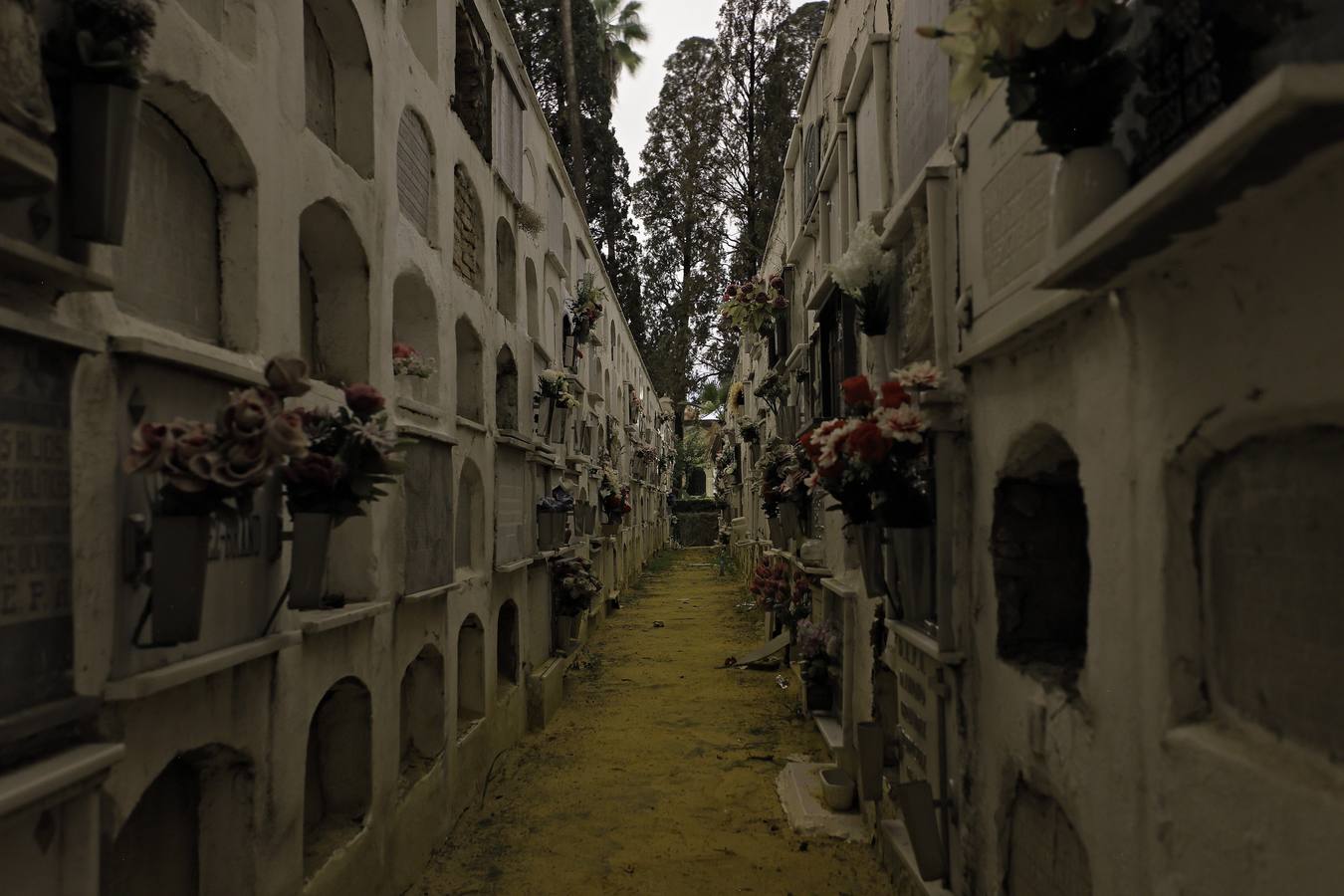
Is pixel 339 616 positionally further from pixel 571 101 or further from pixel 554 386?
pixel 571 101

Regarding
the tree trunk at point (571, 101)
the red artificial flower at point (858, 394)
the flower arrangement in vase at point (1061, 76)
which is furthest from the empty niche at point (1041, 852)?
the tree trunk at point (571, 101)

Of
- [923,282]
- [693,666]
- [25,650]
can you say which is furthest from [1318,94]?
[693,666]

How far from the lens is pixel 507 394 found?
9.95m

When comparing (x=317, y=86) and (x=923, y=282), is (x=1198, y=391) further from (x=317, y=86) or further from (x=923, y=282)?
(x=317, y=86)

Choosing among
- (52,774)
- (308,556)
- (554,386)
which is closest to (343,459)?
(308,556)

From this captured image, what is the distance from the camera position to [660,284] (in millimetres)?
29500

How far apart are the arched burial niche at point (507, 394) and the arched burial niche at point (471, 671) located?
2510mm

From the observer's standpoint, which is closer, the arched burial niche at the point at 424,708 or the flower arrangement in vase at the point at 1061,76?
the flower arrangement in vase at the point at 1061,76

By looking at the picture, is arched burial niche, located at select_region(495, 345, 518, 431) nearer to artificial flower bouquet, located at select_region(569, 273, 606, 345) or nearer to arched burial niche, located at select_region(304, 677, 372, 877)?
artificial flower bouquet, located at select_region(569, 273, 606, 345)

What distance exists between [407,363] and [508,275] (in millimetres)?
4091

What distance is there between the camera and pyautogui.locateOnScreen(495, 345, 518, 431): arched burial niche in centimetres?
980

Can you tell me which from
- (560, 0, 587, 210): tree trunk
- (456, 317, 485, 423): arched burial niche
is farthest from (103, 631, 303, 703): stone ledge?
(560, 0, 587, 210): tree trunk

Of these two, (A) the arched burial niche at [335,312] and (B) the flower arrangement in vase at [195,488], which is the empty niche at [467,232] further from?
(B) the flower arrangement in vase at [195,488]

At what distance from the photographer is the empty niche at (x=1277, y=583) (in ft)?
6.75
